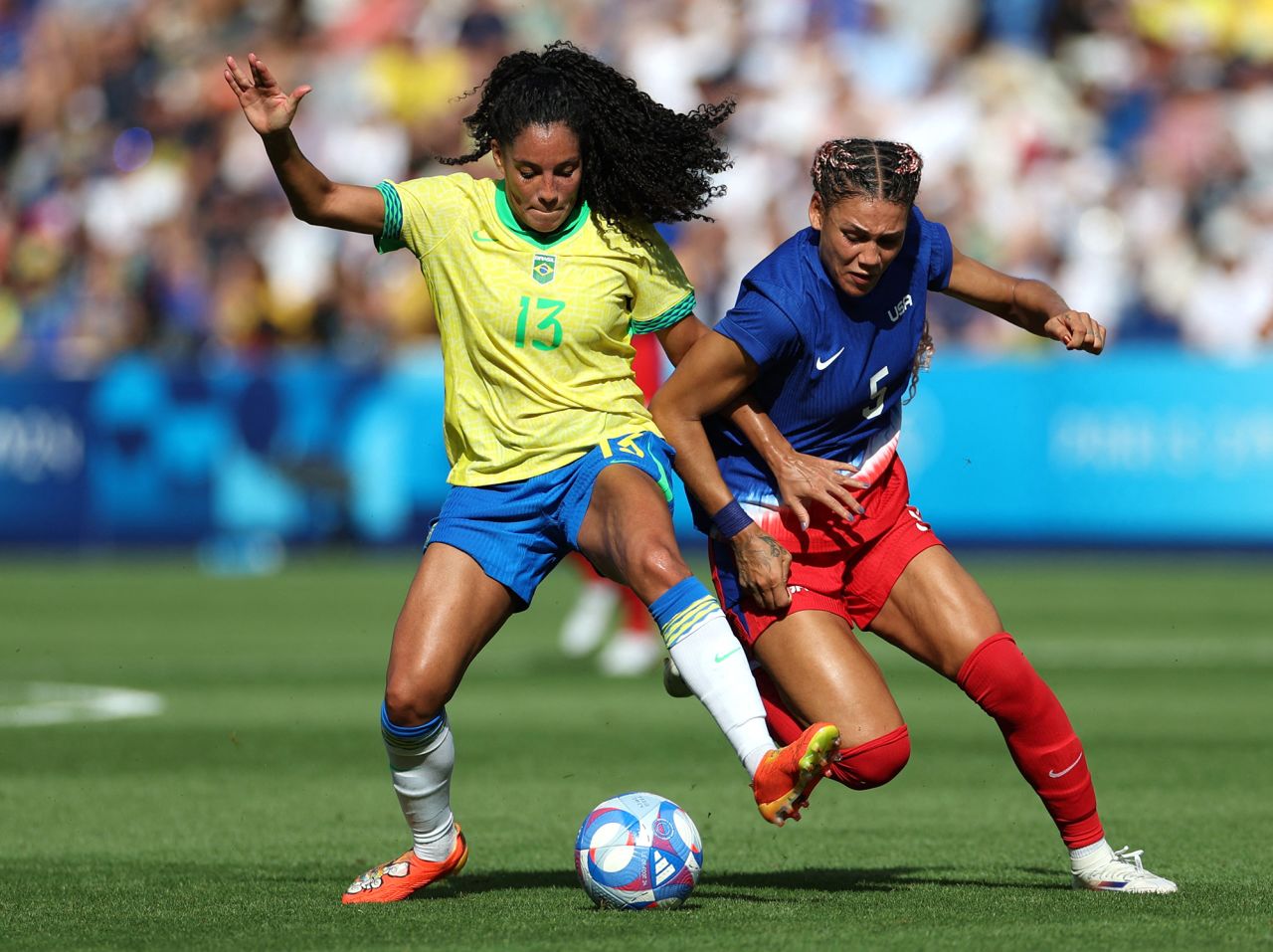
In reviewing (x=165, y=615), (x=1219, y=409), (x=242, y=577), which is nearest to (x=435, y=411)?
(x=242, y=577)

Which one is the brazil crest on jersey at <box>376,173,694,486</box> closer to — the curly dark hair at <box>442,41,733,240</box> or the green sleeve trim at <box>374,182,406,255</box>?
the green sleeve trim at <box>374,182,406,255</box>

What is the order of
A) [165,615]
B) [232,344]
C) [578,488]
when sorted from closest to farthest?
[578,488]
[165,615]
[232,344]

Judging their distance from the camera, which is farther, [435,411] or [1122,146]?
[1122,146]

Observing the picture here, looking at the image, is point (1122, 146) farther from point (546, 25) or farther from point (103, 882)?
point (103, 882)

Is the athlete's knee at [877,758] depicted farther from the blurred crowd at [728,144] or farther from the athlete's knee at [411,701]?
the blurred crowd at [728,144]

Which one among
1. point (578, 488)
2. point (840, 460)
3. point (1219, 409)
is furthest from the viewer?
point (1219, 409)

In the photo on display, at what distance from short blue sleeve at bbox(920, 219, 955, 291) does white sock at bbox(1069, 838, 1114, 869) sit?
67.5 inches

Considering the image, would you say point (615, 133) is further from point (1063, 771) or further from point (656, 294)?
point (1063, 771)

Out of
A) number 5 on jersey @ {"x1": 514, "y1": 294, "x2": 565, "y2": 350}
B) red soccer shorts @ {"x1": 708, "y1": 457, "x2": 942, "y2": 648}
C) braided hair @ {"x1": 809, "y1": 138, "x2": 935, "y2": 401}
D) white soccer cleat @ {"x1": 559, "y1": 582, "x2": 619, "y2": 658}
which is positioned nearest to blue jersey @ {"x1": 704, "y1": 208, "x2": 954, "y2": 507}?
red soccer shorts @ {"x1": 708, "y1": 457, "x2": 942, "y2": 648}

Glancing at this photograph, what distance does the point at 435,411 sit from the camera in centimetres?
1950

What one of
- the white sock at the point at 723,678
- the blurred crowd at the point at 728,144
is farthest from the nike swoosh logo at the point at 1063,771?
the blurred crowd at the point at 728,144

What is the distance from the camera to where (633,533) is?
5859 millimetres

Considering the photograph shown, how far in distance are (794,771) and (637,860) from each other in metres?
0.77

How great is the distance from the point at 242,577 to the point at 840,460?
1308 cm
